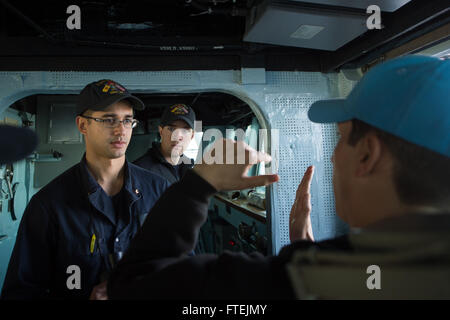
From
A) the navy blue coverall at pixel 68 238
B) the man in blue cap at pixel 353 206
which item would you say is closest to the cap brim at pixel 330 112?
the man in blue cap at pixel 353 206

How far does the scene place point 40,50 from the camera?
2.58 metres

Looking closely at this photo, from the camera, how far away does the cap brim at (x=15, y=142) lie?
0.65m

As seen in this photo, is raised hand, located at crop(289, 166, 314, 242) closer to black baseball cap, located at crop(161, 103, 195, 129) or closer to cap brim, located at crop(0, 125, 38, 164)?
cap brim, located at crop(0, 125, 38, 164)

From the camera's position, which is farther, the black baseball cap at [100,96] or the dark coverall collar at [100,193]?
the black baseball cap at [100,96]

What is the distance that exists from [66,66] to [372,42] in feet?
8.00

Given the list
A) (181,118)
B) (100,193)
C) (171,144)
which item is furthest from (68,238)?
(181,118)

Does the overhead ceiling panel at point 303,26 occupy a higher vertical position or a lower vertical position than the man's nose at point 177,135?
higher

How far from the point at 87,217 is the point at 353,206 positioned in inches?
54.0

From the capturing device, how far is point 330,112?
101 cm

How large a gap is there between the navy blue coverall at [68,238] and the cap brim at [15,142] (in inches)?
35.1

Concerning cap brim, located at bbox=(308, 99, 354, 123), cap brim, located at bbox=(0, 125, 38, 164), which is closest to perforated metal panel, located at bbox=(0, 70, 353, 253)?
cap brim, located at bbox=(308, 99, 354, 123)

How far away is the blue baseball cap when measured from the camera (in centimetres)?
78

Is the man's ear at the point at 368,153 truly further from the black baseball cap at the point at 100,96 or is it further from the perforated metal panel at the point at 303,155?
the perforated metal panel at the point at 303,155

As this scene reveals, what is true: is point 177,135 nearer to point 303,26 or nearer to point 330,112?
point 303,26
